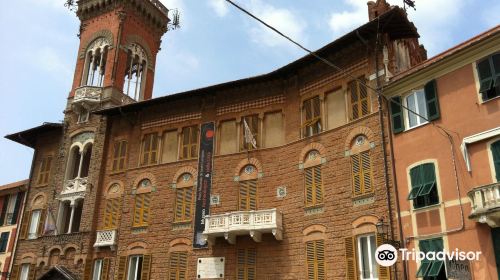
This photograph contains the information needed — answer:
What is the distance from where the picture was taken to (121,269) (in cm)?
2698

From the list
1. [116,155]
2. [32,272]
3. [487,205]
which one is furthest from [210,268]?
[487,205]

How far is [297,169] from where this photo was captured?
24.1 metres

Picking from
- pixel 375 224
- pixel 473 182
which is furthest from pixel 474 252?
pixel 375 224

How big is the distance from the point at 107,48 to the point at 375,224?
23.2 m

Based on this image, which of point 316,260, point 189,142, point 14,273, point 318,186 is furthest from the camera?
point 14,273

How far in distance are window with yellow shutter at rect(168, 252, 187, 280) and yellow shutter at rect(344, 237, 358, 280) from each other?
8767mm

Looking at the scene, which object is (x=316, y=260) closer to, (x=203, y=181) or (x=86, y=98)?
(x=203, y=181)

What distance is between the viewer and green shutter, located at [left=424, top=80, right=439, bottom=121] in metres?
19.1

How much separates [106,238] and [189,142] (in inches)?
285

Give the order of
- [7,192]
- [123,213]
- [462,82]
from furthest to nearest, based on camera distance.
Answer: [7,192], [123,213], [462,82]

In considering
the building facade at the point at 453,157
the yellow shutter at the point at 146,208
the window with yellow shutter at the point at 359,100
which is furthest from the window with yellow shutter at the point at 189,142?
the building facade at the point at 453,157

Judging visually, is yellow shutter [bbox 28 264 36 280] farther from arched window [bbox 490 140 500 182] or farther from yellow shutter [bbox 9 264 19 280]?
arched window [bbox 490 140 500 182]

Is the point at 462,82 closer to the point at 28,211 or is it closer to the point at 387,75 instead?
the point at 387,75

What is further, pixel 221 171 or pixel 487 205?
pixel 221 171
